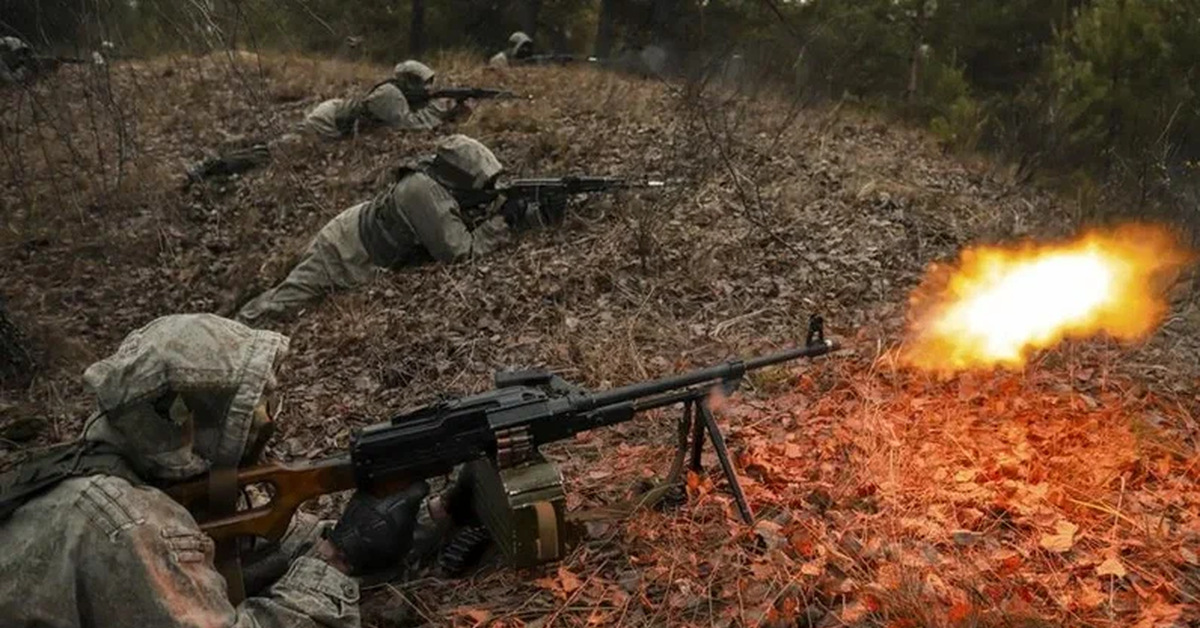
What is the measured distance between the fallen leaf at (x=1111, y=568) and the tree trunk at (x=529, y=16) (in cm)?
2134

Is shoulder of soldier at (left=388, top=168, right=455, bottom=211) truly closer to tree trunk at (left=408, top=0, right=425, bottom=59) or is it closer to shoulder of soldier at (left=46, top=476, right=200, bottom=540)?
shoulder of soldier at (left=46, top=476, right=200, bottom=540)

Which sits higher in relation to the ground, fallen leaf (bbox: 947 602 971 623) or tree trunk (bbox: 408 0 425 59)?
tree trunk (bbox: 408 0 425 59)

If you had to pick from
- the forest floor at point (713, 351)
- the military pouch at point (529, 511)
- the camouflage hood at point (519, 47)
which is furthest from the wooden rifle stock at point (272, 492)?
the camouflage hood at point (519, 47)

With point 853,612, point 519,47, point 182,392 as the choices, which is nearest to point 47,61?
point 182,392

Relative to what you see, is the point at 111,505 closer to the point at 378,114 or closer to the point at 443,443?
the point at 443,443

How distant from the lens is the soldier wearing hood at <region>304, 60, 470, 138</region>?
42.8ft

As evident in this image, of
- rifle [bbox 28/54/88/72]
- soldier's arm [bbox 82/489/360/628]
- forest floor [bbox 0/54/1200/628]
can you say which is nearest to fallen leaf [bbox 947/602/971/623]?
forest floor [bbox 0/54/1200/628]

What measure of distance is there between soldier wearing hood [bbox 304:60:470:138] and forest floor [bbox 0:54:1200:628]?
0.38 m

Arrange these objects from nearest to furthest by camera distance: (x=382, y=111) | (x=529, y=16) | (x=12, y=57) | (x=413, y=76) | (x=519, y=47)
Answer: (x=12, y=57), (x=382, y=111), (x=413, y=76), (x=519, y=47), (x=529, y=16)

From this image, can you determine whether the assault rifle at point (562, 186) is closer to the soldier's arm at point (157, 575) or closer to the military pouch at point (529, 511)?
the military pouch at point (529, 511)

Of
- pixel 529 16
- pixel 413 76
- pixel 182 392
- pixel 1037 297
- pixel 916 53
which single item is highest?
pixel 529 16

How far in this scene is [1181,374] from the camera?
17.9 feet

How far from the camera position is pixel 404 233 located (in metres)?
8.46

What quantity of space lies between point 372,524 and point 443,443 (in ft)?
1.66
